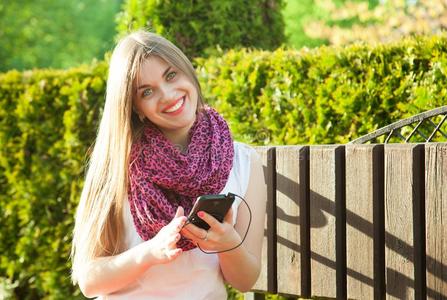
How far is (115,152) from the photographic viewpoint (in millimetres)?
2764

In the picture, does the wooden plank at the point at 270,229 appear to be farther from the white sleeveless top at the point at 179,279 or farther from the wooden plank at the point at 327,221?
the white sleeveless top at the point at 179,279

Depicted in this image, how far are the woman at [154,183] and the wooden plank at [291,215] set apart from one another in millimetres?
366

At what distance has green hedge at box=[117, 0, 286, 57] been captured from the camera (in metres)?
5.33

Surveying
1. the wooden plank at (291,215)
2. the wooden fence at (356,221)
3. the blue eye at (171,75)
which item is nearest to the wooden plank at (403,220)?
the wooden fence at (356,221)

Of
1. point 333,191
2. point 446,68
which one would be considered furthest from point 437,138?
point 333,191

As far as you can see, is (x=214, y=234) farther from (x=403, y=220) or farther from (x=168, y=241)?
(x=403, y=220)

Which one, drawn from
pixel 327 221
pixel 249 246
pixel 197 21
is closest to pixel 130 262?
pixel 249 246

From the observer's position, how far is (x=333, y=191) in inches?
120

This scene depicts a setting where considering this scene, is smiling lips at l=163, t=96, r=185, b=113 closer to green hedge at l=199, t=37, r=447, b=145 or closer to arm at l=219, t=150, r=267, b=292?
arm at l=219, t=150, r=267, b=292

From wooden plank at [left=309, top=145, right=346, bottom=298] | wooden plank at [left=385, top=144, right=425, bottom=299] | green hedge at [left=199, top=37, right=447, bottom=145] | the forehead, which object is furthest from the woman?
green hedge at [left=199, top=37, right=447, bottom=145]

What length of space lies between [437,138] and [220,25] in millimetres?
2273

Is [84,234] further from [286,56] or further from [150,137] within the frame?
[286,56]

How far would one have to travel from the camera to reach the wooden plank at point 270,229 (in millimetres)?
3340

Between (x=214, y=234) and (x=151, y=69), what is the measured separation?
1.98ft
